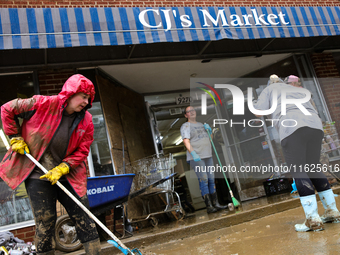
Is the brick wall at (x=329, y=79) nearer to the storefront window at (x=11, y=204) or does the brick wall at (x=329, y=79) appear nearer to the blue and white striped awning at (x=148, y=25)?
the blue and white striped awning at (x=148, y=25)

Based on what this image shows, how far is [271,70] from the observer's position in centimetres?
786

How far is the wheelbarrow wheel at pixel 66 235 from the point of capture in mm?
4152

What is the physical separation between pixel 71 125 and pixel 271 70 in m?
6.43

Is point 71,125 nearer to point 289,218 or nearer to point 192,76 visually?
point 289,218

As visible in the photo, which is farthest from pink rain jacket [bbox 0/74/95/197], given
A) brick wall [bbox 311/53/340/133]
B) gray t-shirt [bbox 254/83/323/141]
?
brick wall [bbox 311/53/340/133]

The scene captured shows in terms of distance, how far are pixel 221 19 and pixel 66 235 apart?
14.8 feet

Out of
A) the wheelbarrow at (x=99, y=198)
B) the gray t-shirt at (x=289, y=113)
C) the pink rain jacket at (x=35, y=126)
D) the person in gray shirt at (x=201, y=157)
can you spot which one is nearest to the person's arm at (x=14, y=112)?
the pink rain jacket at (x=35, y=126)

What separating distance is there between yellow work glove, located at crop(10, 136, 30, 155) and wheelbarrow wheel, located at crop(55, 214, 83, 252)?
2.01 meters

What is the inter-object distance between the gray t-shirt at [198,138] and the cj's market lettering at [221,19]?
1962mm

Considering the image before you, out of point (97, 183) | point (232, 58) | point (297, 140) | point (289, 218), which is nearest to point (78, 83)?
point (97, 183)

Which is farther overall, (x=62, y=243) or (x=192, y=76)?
(x=192, y=76)

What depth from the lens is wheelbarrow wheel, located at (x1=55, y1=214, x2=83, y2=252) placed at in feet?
13.6

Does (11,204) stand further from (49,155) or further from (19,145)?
(19,145)

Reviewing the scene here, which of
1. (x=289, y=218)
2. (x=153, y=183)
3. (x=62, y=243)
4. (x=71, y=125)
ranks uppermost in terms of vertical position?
(x=71, y=125)
